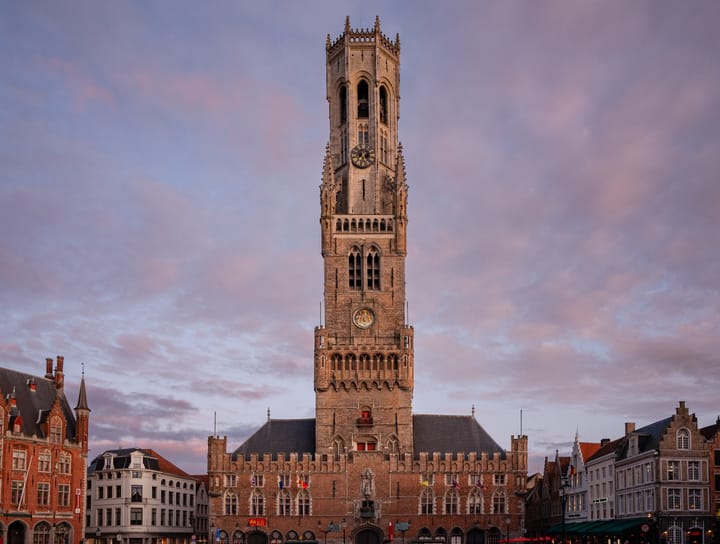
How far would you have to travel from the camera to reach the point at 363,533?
3903 inches

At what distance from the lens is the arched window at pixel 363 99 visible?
114 meters

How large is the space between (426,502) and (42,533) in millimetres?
38288

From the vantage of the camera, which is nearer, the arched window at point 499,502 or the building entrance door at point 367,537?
the building entrance door at point 367,537

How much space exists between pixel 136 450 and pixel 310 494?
1150 inches

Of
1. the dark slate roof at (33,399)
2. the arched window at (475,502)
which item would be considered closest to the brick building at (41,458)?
the dark slate roof at (33,399)

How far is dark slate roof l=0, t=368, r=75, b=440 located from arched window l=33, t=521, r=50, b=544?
8.21 m

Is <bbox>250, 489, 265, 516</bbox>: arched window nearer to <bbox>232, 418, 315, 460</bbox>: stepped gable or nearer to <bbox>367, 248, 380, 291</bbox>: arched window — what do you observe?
<bbox>232, 418, 315, 460</bbox>: stepped gable

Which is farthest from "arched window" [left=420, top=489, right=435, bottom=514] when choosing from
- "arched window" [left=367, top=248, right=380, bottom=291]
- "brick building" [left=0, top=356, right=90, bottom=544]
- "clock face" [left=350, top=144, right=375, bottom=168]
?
"clock face" [left=350, top=144, right=375, bottom=168]

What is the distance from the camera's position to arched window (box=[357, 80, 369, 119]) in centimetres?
11444

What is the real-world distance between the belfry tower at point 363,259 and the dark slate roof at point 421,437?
3.71m

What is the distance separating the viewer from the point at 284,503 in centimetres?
9994

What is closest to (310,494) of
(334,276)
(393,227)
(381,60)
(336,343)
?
(336,343)

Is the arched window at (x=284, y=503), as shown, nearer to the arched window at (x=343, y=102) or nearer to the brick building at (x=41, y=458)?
the brick building at (x=41, y=458)

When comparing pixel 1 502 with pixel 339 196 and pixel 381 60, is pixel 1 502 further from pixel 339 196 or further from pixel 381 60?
pixel 381 60
